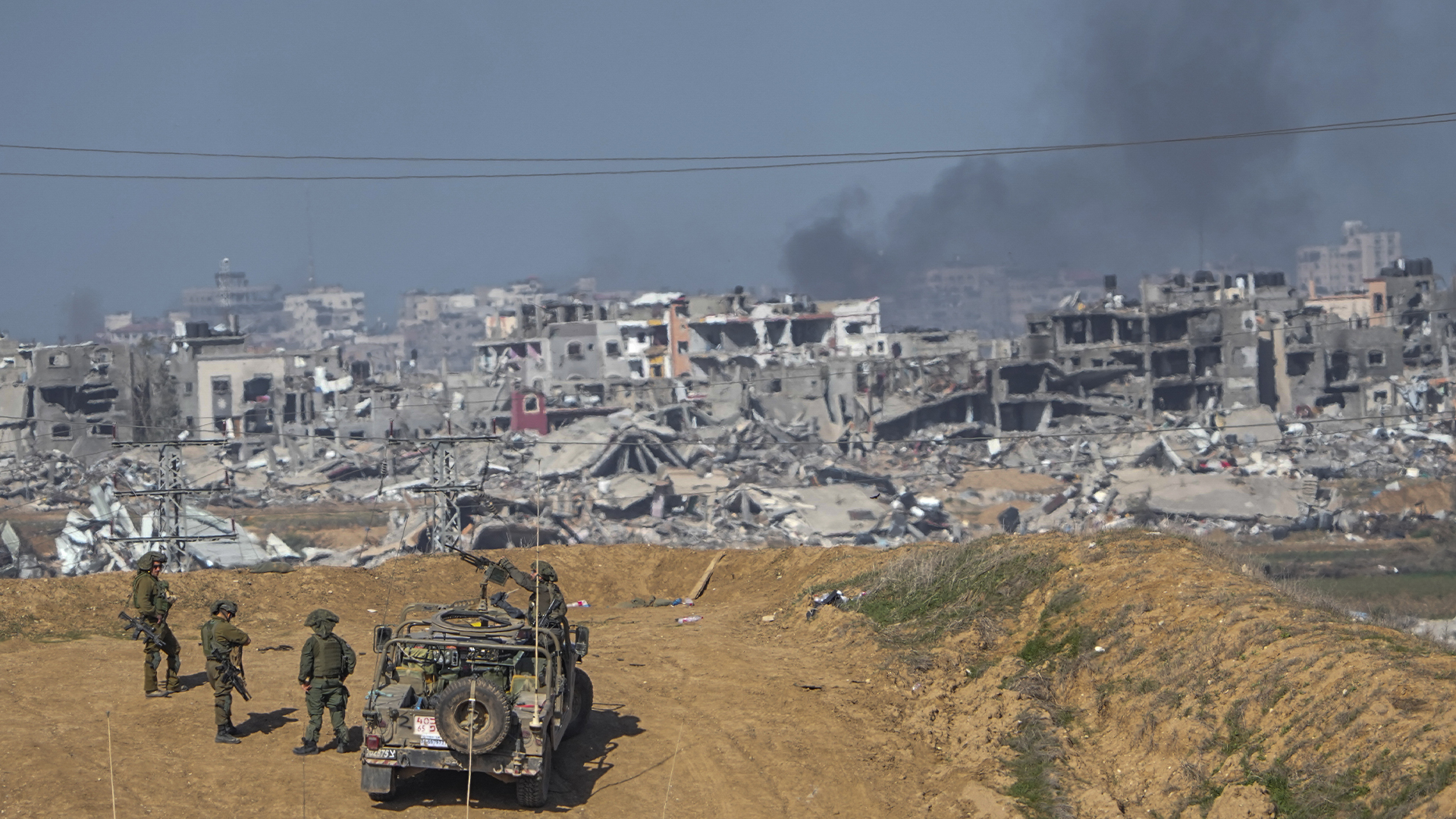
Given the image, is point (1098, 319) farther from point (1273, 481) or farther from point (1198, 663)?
point (1198, 663)

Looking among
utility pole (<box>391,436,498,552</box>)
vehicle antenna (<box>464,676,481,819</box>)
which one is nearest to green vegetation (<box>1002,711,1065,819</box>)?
vehicle antenna (<box>464,676,481,819</box>)

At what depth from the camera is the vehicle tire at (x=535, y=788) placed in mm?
10117

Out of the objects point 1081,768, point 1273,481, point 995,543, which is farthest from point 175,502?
point 1273,481

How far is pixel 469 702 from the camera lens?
32.3 feet

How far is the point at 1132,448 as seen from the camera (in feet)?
218

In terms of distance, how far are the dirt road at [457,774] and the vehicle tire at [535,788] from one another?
197 millimetres

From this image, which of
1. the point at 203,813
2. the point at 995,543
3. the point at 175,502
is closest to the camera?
the point at 203,813

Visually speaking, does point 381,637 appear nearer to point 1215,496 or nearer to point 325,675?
point 325,675

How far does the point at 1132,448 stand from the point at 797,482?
712 inches

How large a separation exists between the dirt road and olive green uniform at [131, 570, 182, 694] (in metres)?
0.27

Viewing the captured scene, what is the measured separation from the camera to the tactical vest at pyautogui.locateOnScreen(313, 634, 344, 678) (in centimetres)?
1098

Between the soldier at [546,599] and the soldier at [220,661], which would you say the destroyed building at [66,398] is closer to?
the soldier at [220,661]

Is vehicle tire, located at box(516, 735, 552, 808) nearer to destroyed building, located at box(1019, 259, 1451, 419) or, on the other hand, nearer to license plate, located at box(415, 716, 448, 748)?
license plate, located at box(415, 716, 448, 748)

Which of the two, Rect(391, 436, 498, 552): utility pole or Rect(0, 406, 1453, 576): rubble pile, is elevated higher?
Rect(391, 436, 498, 552): utility pole
